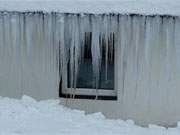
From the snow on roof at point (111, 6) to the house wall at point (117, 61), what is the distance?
235 mm

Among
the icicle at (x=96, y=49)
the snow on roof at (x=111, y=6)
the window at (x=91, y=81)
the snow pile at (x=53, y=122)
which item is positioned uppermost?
the snow on roof at (x=111, y=6)

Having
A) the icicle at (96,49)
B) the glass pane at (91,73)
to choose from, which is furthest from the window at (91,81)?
the icicle at (96,49)

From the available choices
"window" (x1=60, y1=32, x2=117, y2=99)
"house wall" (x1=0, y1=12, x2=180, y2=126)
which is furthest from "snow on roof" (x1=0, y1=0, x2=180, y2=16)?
"window" (x1=60, y1=32, x2=117, y2=99)

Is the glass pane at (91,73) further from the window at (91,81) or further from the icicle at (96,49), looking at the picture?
the icicle at (96,49)

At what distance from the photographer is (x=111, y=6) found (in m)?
Result: 10.8

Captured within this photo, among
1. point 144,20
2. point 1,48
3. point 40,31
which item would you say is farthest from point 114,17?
point 1,48

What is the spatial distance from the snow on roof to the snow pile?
1.77m

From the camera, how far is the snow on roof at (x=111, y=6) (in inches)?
425

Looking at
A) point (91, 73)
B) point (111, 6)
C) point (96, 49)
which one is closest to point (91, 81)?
point (91, 73)

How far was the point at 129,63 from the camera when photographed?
11.7 meters

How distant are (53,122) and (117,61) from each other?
1.45m

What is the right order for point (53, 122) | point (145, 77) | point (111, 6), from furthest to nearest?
point (145, 77) → point (53, 122) → point (111, 6)

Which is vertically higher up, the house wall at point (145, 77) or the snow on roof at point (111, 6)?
the snow on roof at point (111, 6)

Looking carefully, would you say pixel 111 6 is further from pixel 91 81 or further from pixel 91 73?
pixel 91 81
